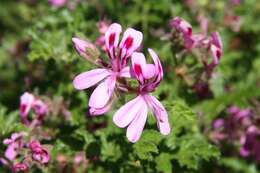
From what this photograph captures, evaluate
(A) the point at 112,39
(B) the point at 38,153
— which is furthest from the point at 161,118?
(B) the point at 38,153

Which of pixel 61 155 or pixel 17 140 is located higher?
pixel 17 140

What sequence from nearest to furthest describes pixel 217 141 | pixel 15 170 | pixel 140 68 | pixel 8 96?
pixel 140 68, pixel 15 170, pixel 217 141, pixel 8 96

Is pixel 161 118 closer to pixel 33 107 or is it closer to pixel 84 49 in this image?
pixel 84 49

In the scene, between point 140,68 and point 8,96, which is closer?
point 140,68

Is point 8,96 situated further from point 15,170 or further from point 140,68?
point 140,68

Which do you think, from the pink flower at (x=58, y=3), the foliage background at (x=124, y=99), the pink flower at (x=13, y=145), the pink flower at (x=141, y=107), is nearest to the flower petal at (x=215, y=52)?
the foliage background at (x=124, y=99)

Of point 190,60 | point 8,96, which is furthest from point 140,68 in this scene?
point 8,96
